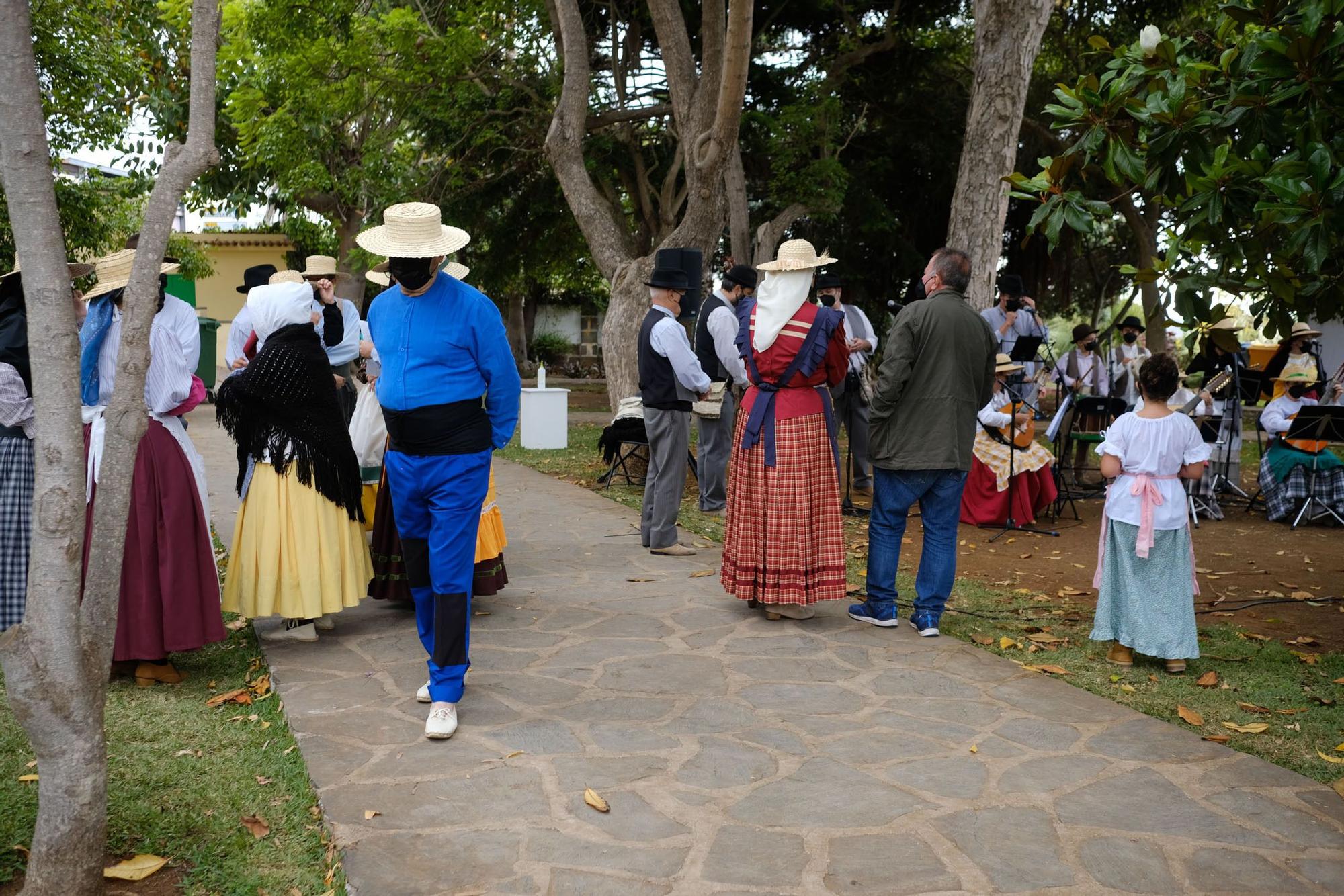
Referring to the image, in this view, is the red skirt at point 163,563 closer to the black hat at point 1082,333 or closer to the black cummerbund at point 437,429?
the black cummerbund at point 437,429

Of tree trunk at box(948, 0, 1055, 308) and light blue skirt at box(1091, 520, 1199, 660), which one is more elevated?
tree trunk at box(948, 0, 1055, 308)

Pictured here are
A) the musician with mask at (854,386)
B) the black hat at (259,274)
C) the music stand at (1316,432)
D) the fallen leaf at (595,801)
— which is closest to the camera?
the fallen leaf at (595,801)

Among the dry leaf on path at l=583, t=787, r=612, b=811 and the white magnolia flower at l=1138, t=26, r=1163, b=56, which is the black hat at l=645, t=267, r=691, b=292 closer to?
the white magnolia flower at l=1138, t=26, r=1163, b=56

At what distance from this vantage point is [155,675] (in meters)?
5.19

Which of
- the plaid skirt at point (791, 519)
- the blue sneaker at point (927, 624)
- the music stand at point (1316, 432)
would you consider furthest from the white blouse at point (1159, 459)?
the music stand at point (1316, 432)

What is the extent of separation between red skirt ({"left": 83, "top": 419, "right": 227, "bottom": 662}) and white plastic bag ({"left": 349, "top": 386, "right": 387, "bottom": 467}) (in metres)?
1.24

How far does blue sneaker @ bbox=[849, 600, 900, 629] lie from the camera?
6270 millimetres

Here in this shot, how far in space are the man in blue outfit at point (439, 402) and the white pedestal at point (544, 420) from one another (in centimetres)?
1010

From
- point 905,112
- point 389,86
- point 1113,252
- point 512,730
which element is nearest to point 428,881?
point 512,730

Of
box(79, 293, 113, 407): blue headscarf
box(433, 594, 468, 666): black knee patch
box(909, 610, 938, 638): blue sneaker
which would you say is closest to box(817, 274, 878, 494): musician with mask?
box(909, 610, 938, 638): blue sneaker

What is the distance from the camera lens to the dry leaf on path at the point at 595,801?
151 inches

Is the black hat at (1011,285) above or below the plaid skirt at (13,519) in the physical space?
above

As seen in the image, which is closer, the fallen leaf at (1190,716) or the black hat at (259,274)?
the fallen leaf at (1190,716)

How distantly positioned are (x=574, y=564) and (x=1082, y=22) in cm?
1485
